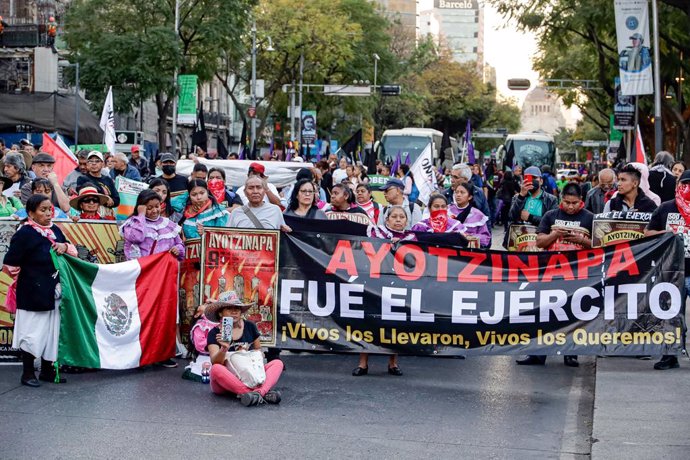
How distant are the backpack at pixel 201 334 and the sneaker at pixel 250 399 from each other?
110 cm

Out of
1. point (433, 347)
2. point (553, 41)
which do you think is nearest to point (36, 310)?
point (433, 347)

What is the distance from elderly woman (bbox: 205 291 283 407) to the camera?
8500 mm

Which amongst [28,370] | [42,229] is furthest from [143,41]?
[28,370]

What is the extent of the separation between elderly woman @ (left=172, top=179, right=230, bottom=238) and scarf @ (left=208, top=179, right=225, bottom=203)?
99cm

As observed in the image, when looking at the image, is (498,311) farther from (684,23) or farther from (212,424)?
(684,23)

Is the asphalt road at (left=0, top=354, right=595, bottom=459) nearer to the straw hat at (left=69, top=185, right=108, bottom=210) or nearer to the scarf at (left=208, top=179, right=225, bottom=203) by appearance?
the straw hat at (left=69, top=185, right=108, bottom=210)

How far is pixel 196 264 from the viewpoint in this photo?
1031 centimetres

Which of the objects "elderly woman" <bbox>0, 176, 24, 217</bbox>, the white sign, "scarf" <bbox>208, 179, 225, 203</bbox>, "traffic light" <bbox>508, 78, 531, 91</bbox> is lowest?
"elderly woman" <bbox>0, 176, 24, 217</bbox>

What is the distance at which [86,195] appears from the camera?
439 inches

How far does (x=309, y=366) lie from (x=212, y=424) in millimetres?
2597

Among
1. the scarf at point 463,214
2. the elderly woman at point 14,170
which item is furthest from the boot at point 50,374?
the scarf at point 463,214

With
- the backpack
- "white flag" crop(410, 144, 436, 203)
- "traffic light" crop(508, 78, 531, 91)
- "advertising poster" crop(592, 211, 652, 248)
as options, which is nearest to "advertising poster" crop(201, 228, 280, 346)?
the backpack

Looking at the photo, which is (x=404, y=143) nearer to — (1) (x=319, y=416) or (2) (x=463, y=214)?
(2) (x=463, y=214)

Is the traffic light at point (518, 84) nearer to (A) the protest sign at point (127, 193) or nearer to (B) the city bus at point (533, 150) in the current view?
(B) the city bus at point (533, 150)
